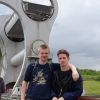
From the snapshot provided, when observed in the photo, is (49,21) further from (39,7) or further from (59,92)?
(59,92)

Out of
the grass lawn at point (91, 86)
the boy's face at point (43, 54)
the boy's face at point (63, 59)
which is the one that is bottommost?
the grass lawn at point (91, 86)

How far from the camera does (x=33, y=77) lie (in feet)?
21.4

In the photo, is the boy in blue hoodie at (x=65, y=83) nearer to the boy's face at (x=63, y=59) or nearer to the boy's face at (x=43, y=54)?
the boy's face at (x=63, y=59)

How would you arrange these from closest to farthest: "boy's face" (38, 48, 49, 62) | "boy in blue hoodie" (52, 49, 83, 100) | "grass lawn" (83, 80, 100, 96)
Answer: "boy in blue hoodie" (52, 49, 83, 100)
"boy's face" (38, 48, 49, 62)
"grass lawn" (83, 80, 100, 96)

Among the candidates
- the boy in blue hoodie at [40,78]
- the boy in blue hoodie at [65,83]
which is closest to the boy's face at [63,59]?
the boy in blue hoodie at [65,83]

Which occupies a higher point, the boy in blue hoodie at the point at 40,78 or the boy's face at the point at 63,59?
the boy's face at the point at 63,59

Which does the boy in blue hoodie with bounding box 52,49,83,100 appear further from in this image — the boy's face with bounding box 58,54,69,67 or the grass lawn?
the grass lawn

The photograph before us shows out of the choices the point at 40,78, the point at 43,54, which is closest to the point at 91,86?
the point at 40,78

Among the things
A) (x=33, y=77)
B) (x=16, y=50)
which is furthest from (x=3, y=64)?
(x=33, y=77)

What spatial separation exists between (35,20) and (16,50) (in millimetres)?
10844

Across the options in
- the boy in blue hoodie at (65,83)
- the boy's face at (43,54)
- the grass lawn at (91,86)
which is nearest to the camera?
the boy in blue hoodie at (65,83)

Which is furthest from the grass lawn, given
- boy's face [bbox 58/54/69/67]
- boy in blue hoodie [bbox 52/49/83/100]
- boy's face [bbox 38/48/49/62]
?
boy's face [bbox 58/54/69/67]

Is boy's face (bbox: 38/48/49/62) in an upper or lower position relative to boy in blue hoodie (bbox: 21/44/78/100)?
upper

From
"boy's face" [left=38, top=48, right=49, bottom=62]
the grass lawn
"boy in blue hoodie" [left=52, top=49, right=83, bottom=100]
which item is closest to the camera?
"boy in blue hoodie" [left=52, top=49, right=83, bottom=100]
